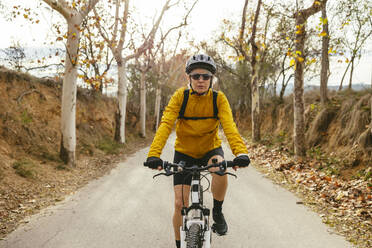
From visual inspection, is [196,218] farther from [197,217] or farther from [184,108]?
[184,108]

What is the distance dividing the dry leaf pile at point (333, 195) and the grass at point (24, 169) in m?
6.53

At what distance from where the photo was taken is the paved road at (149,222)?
390 centimetres

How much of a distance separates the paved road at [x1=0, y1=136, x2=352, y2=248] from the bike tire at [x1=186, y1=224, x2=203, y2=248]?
1.32m

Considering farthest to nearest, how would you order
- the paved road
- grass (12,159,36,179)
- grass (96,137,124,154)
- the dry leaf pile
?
grass (96,137,124,154)
grass (12,159,36,179)
the dry leaf pile
the paved road

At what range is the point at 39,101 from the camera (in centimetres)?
1079

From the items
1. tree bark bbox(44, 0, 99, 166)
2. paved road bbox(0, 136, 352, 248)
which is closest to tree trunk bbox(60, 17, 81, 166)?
tree bark bbox(44, 0, 99, 166)

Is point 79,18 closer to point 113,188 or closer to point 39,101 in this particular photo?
point 39,101

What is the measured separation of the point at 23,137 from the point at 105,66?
1257cm

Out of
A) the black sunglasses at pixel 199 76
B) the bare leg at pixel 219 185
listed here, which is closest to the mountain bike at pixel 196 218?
the bare leg at pixel 219 185

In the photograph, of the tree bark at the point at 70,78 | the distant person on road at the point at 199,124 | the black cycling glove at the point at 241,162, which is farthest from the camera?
the tree bark at the point at 70,78

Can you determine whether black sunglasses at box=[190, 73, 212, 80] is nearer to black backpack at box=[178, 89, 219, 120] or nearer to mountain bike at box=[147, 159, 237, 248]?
black backpack at box=[178, 89, 219, 120]

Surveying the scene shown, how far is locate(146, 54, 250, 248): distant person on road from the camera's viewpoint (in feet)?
10.4

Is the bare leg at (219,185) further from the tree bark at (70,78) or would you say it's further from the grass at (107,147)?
the grass at (107,147)

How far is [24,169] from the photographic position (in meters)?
6.92
